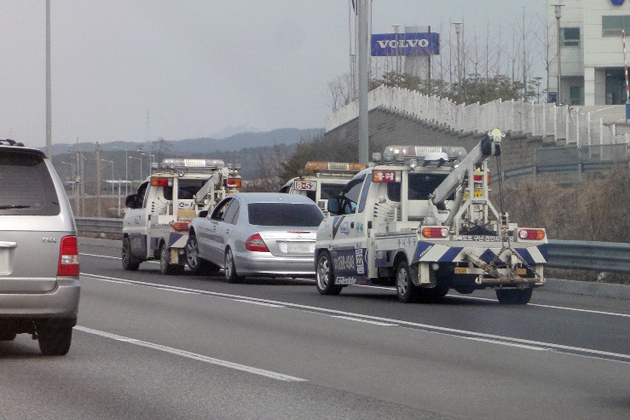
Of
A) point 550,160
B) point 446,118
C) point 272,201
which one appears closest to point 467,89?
point 446,118

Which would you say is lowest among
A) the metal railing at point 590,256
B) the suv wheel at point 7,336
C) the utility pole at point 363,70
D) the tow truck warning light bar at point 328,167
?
the suv wheel at point 7,336

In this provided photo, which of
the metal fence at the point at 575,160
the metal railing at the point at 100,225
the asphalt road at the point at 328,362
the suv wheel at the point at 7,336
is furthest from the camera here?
the metal railing at the point at 100,225

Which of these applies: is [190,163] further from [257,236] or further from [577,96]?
[577,96]

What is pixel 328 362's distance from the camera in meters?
10.8

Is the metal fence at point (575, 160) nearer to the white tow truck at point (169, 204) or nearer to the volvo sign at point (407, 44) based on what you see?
the white tow truck at point (169, 204)

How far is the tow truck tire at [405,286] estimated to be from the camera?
1666cm

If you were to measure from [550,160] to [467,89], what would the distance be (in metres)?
29.8

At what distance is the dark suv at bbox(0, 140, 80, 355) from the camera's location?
10.1m

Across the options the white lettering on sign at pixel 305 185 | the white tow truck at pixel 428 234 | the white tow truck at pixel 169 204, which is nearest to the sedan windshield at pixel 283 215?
the white tow truck at pixel 428 234

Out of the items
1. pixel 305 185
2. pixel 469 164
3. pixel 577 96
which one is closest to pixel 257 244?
pixel 469 164

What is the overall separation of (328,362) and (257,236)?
1019cm

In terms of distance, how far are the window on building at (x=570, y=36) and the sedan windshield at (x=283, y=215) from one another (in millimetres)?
55794

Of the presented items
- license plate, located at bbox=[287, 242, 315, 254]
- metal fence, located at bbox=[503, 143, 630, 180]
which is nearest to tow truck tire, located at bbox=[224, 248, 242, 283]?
license plate, located at bbox=[287, 242, 315, 254]

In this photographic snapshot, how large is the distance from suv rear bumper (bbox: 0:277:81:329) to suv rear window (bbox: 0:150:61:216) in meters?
0.67
